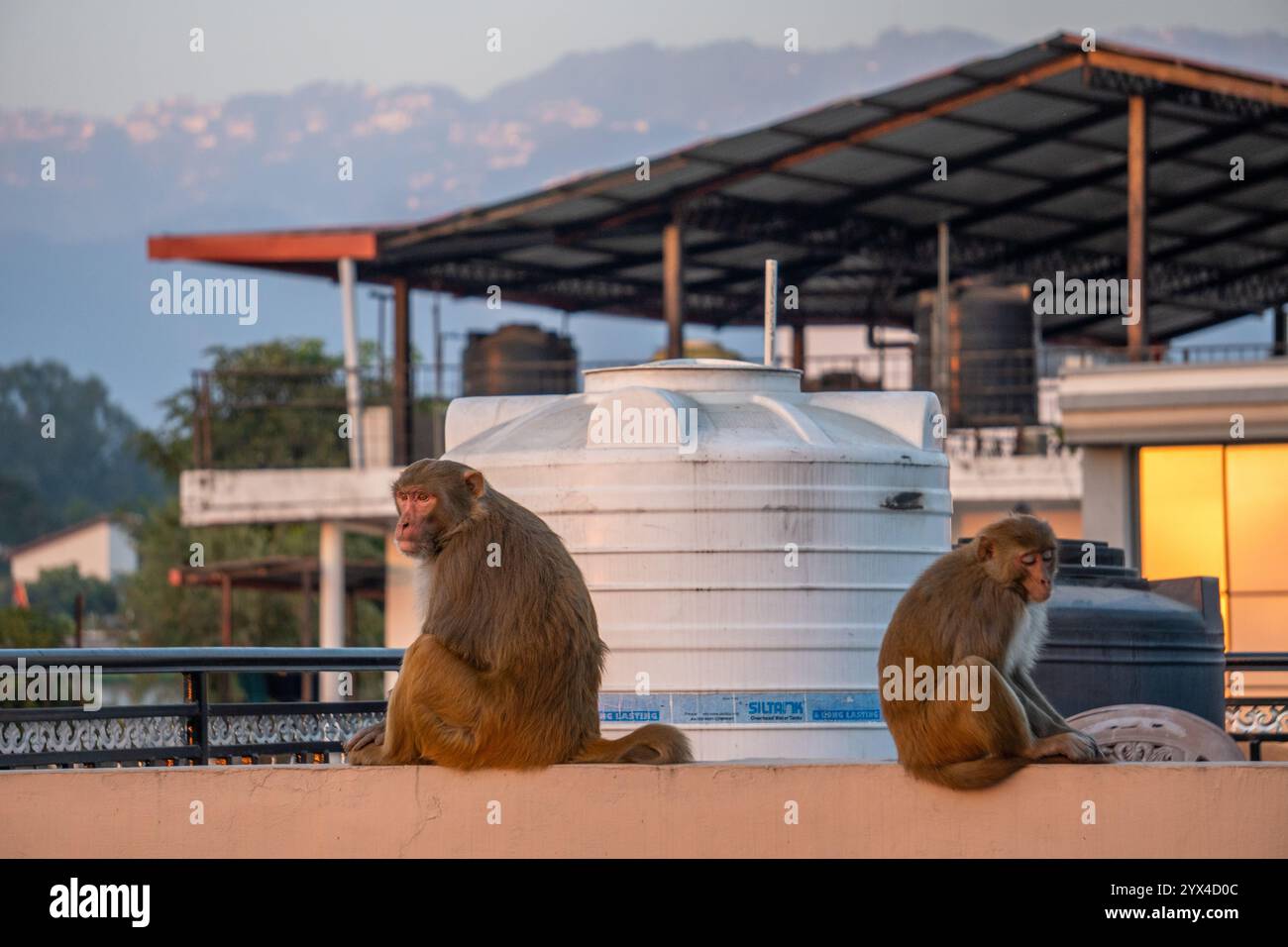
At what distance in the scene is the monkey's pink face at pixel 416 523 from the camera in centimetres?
747

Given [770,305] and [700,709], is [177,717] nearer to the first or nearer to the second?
[700,709]

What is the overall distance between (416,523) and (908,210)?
24.4 m

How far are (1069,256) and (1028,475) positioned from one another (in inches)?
320

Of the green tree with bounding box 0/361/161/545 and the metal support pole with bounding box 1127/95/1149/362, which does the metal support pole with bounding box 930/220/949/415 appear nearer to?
the metal support pole with bounding box 1127/95/1149/362

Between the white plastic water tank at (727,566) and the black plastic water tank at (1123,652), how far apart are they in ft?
3.46

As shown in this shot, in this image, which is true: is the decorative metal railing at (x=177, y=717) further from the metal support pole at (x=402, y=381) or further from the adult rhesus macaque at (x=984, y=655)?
the metal support pole at (x=402, y=381)

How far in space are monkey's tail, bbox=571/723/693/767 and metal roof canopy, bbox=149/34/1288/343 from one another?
60.8ft

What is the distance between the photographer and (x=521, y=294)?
3516 centimetres

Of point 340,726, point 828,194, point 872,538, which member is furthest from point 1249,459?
point 340,726

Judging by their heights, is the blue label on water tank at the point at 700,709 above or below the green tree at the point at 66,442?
below

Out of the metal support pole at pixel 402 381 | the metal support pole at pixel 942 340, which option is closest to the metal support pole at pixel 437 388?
the metal support pole at pixel 402 381

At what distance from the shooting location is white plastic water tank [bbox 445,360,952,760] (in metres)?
11.7
